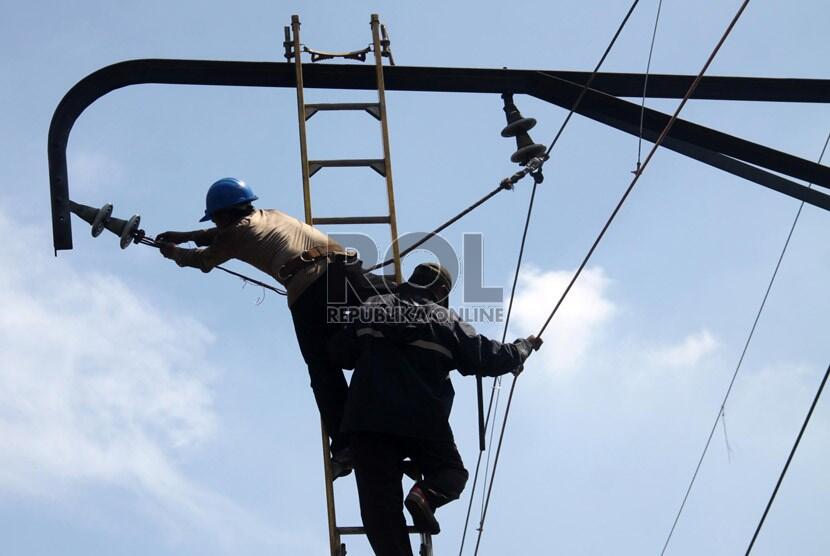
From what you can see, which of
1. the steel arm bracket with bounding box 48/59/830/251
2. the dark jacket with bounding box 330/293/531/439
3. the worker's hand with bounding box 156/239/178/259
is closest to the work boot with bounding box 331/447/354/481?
the dark jacket with bounding box 330/293/531/439

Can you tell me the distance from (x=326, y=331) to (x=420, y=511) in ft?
4.19

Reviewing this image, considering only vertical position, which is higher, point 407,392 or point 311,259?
point 311,259

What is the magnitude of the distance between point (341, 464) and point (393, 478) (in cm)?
49

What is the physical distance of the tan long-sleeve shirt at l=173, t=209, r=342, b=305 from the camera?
307 inches

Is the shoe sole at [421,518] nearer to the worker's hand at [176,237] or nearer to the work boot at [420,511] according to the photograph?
the work boot at [420,511]

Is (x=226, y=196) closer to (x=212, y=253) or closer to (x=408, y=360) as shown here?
(x=212, y=253)

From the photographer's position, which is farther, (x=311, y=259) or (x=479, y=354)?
(x=311, y=259)

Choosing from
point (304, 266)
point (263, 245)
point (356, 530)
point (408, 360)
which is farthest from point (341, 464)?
point (263, 245)

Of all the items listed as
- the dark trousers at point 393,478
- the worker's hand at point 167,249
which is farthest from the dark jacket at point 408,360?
the worker's hand at point 167,249

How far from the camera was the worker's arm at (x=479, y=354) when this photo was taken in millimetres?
7289

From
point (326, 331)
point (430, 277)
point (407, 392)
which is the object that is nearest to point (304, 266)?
point (326, 331)

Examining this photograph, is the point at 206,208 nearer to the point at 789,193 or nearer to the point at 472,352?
the point at 472,352

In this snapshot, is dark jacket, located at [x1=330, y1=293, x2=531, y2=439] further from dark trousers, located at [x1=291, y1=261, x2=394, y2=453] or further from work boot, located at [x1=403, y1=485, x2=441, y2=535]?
work boot, located at [x1=403, y1=485, x2=441, y2=535]

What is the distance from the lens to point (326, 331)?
25.2 ft
